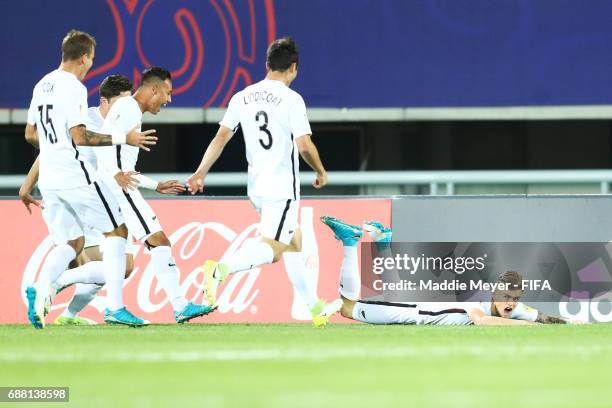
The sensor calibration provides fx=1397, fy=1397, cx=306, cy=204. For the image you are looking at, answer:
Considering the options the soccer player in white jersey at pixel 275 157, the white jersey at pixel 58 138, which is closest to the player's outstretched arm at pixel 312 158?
the soccer player in white jersey at pixel 275 157

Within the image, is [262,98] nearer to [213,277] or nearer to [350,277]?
[213,277]

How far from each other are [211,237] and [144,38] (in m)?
3.41

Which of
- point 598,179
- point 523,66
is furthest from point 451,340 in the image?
point 523,66

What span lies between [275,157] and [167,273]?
41.9 inches

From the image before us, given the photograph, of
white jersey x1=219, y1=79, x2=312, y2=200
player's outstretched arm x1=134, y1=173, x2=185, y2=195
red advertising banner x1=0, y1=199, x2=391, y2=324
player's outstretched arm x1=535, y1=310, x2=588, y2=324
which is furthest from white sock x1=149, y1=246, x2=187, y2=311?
player's outstretched arm x1=535, y1=310, x2=588, y2=324

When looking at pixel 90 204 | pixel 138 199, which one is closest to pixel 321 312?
pixel 138 199

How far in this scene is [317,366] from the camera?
630 cm

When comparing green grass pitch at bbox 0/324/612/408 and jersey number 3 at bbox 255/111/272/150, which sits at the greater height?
jersey number 3 at bbox 255/111/272/150

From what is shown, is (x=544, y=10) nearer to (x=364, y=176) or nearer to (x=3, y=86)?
(x=364, y=176)

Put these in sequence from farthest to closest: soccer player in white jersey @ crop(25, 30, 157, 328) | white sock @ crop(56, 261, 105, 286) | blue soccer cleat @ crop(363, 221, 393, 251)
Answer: blue soccer cleat @ crop(363, 221, 393, 251) → white sock @ crop(56, 261, 105, 286) → soccer player in white jersey @ crop(25, 30, 157, 328)

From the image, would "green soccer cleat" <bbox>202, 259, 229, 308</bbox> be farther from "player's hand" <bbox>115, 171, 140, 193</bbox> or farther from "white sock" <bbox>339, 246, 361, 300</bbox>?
"white sock" <bbox>339, 246, 361, 300</bbox>

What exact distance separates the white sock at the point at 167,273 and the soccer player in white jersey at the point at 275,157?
0.46 meters

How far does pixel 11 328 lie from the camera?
31.5 ft

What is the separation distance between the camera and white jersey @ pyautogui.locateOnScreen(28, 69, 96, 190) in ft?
30.4
